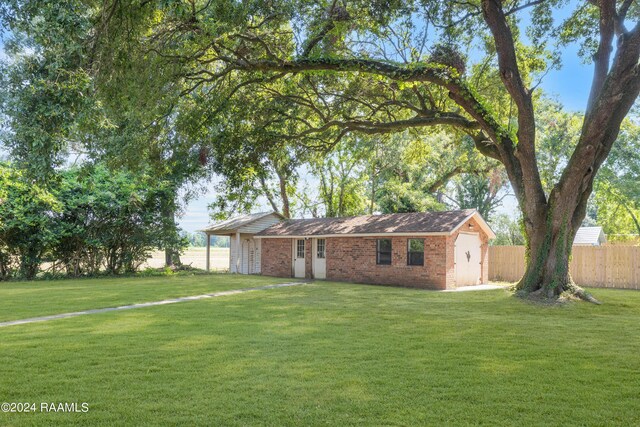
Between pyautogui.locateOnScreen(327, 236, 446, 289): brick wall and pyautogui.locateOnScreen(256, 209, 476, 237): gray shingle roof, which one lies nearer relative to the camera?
pyautogui.locateOnScreen(327, 236, 446, 289): brick wall

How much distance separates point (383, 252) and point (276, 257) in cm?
644

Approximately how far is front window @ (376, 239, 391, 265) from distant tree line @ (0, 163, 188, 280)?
10122 millimetres

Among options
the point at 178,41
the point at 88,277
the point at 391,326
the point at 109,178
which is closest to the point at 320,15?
the point at 178,41

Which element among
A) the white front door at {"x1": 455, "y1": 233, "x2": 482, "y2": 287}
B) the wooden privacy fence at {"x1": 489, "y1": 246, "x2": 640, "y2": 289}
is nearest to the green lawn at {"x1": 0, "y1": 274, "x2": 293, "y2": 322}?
the white front door at {"x1": 455, "y1": 233, "x2": 482, "y2": 287}

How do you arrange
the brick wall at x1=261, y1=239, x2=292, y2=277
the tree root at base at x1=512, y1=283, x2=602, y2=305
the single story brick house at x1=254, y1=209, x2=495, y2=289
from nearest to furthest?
the tree root at base at x1=512, y1=283, x2=602, y2=305, the single story brick house at x1=254, y1=209, x2=495, y2=289, the brick wall at x1=261, y1=239, x2=292, y2=277

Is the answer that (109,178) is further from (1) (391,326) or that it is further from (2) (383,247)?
(1) (391,326)

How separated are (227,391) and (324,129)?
40.8 ft

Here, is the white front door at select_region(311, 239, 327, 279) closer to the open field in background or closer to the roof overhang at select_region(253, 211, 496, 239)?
the roof overhang at select_region(253, 211, 496, 239)

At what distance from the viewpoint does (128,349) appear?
5867mm

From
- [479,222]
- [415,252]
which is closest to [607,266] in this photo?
[479,222]

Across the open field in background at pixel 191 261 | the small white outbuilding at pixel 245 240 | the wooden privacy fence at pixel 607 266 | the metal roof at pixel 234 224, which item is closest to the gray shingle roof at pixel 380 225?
the small white outbuilding at pixel 245 240

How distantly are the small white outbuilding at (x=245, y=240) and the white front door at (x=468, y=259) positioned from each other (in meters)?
10.9

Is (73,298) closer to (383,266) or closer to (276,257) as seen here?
(383,266)

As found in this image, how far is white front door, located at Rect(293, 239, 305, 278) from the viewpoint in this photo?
851 inches
